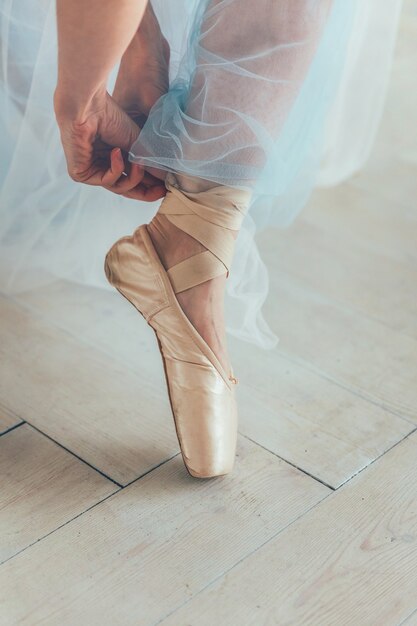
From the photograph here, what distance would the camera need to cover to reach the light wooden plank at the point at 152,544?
2.47 ft

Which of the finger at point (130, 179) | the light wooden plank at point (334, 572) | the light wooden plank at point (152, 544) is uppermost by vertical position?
the finger at point (130, 179)

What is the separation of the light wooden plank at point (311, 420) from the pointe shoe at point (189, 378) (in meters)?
0.09

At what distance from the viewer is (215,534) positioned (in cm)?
85

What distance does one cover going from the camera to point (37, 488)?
0.89m

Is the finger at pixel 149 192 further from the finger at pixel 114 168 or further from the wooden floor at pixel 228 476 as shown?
the wooden floor at pixel 228 476

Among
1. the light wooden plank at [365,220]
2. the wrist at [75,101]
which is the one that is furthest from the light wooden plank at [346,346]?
the wrist at [75,101]

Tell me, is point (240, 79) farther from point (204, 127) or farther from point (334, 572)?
point (334, 572)

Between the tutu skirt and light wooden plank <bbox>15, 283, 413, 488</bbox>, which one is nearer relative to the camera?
the tutu skirt

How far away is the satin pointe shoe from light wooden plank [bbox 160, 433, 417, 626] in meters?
0.12

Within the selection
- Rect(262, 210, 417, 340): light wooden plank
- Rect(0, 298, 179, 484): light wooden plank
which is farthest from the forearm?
Rect(262, 210, 417, 340): light wooden plank

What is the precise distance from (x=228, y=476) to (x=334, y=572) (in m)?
0.17

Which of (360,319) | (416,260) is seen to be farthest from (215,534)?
(416,260)

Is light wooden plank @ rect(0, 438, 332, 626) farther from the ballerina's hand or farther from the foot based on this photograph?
the ballerina's hand

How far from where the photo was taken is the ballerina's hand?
3.01ft
